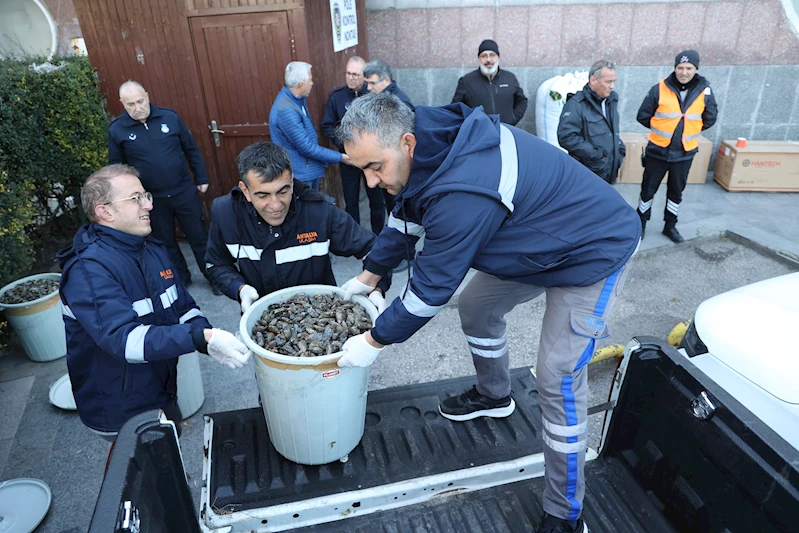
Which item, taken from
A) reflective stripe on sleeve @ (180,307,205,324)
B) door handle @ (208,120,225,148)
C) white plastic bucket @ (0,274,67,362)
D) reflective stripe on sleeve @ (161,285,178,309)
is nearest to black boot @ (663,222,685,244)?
door handle @ (208,120,225,148)

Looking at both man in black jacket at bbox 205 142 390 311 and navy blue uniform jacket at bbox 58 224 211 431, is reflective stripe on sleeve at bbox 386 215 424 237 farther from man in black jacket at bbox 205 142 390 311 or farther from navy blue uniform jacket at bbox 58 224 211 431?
navy blue uniform jacket at bbox 58 224 211 431

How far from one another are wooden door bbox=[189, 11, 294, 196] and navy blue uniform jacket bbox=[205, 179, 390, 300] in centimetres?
318

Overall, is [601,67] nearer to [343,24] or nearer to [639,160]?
[343,24]

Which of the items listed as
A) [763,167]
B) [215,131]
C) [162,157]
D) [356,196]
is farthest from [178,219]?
[763,167]

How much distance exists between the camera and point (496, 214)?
2.08m

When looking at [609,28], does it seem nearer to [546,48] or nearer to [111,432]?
[546,48]

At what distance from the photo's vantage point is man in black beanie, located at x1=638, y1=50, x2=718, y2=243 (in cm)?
559

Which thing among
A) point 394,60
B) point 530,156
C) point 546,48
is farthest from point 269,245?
point 546,48

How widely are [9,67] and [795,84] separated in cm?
966

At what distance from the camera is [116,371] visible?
2.41m

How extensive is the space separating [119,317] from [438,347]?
2690 mm

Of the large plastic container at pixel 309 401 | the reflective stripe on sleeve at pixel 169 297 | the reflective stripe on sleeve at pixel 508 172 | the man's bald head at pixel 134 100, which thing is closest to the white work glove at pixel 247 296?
the large plastic container at pixel 309 401

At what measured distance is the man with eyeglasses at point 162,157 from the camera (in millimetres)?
4777

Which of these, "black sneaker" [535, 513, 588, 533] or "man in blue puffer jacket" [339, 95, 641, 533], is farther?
"black sneaker" [535, 513, 588, 533]
